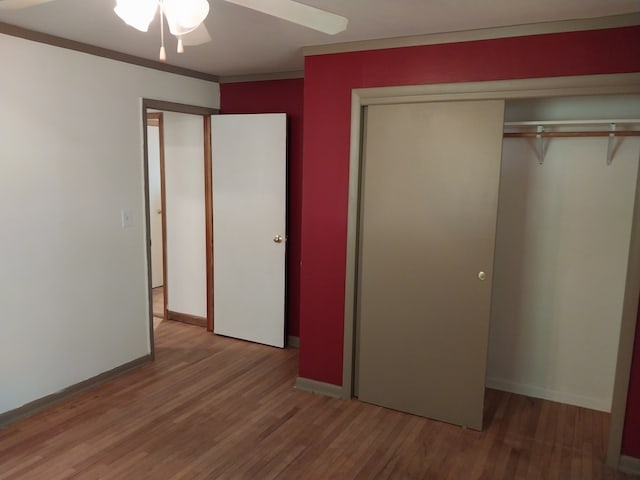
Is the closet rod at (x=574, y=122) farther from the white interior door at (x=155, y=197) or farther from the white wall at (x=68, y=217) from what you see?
the white interior door at (x=155, y=197)

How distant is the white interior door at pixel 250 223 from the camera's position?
4.05m

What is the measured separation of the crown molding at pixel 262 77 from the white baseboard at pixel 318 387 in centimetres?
245

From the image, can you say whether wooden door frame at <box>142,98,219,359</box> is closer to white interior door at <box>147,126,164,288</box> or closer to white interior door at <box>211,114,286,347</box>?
white interior door at <box>211,114,286,347</box>

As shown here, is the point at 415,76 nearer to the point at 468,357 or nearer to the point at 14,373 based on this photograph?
the point at 468,357

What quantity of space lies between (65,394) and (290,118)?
270cm

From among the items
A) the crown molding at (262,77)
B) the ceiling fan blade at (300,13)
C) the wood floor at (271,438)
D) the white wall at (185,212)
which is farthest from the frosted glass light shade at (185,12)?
the white wall at (185,212)

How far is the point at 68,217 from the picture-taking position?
3.14 metres

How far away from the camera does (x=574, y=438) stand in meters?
2.88

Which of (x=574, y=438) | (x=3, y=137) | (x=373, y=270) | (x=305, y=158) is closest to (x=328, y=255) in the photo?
(x=373, y=270)

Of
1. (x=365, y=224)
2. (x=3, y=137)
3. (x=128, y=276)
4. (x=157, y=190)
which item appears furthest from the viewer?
(x=157, y=190)

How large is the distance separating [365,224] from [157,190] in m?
3.67

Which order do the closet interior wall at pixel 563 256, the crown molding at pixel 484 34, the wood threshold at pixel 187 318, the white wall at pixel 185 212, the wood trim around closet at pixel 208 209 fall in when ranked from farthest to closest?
1. the wood threshold at pixel 187 318
2. the white wall at pixel 185 212
3. the wood trim around closet at pixel 208 209
4. the closet interior wall at pixel 563 256
5. the crown molding at pixel 484 34

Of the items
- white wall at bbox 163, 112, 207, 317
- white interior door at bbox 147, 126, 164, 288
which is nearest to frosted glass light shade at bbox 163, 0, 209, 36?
white wall at bbox 163, 112, 207, 317

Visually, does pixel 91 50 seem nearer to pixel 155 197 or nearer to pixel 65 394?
pixel 65 394
